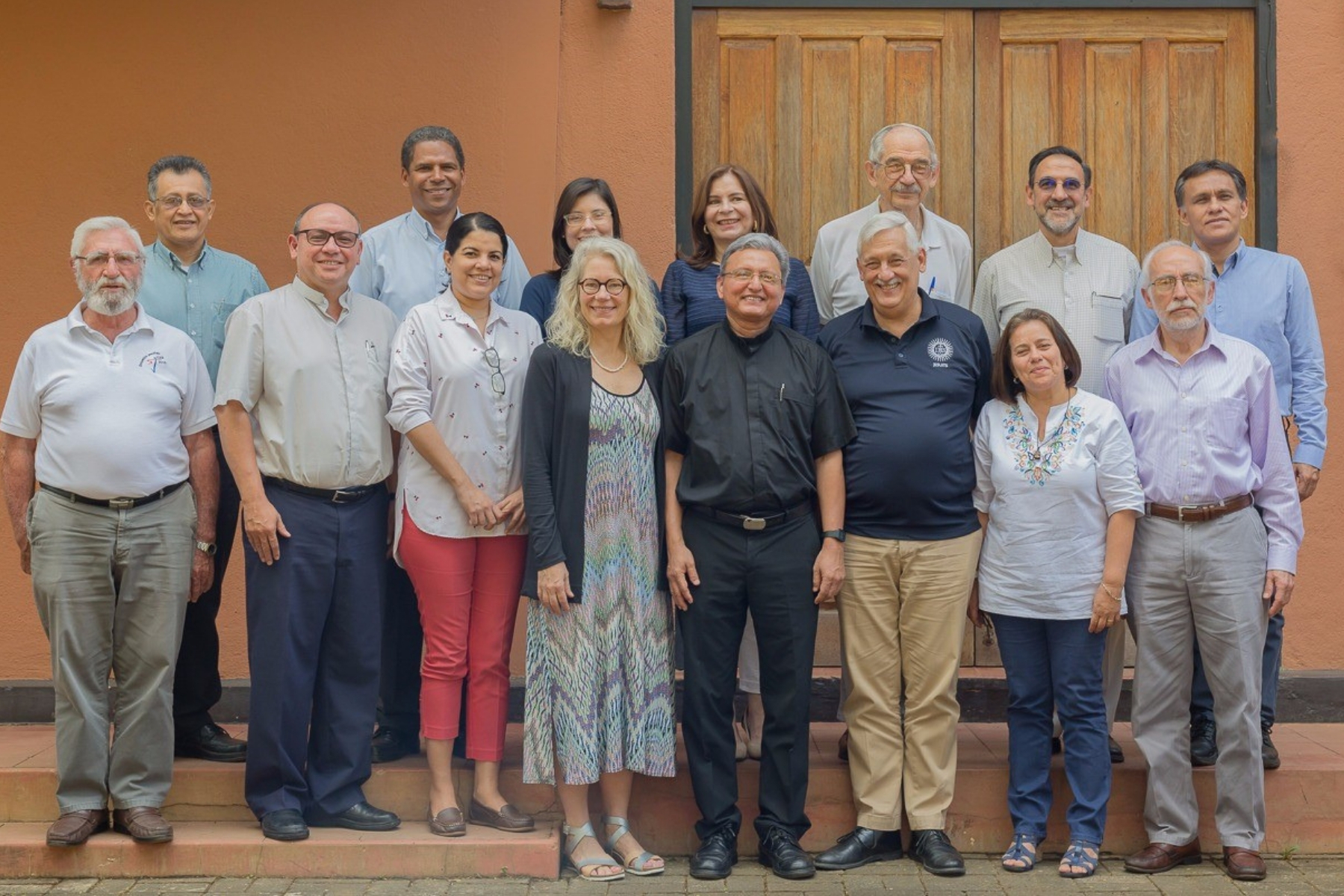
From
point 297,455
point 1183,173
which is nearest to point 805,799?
point 297,455

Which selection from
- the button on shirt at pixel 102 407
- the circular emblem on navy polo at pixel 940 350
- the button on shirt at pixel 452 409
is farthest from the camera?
the circular emblem on navy polo at pixel 940 350

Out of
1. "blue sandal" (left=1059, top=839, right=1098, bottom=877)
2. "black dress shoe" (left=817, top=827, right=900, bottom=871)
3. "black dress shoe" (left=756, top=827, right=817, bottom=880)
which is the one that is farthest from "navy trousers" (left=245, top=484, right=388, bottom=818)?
"blue sandal" (left=1059, top=839, right=1098, bottom=877)

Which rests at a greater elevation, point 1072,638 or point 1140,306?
point 1140,306

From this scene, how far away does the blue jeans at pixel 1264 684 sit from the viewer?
493 cm

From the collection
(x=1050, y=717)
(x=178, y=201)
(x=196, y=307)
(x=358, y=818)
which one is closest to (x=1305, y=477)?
(x=1050, y=717)

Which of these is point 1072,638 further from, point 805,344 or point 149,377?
point 149,377

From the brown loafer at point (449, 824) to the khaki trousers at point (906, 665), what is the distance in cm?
131

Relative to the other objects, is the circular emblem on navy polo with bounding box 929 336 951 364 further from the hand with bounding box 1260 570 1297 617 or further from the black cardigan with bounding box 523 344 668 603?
→ the hand with bounding box 1260 570 1297 617

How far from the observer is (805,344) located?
187 inches

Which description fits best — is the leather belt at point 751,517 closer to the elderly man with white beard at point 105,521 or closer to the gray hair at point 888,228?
the gray hair at point 888,228

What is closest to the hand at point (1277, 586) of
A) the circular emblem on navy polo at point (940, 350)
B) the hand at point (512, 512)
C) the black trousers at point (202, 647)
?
the circular emblem on navy polo at point (940, 350)

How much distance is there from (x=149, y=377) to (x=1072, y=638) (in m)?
3.05

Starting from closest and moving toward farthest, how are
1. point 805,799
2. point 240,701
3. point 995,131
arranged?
point 805,799
point 240,701
point 995,131

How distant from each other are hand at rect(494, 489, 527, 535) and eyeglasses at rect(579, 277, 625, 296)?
2.25 ft
